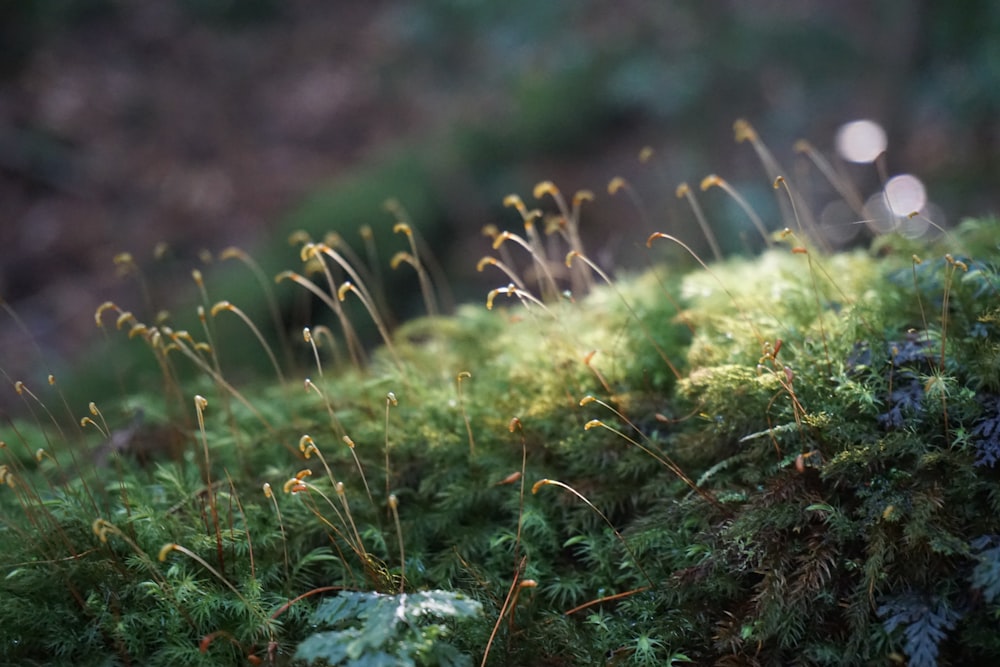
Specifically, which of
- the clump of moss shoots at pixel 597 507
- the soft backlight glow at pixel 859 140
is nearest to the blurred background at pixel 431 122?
the soft backlight glow at pixel 859 140

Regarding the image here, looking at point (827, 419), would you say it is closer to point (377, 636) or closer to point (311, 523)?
point (377, 636)

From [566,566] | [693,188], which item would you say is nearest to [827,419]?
[566,566]

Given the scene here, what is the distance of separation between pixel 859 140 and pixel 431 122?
506cm

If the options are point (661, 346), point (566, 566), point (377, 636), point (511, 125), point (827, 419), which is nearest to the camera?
point (377, 636)

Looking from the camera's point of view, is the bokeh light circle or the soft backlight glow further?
the soft backlight glow

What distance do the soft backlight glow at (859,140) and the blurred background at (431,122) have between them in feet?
0.34

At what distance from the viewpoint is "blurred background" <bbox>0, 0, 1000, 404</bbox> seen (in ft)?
21.5

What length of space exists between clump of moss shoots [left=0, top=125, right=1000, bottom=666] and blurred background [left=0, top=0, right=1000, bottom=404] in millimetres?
3496

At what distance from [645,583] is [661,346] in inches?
34.4

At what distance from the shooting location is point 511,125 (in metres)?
8.01

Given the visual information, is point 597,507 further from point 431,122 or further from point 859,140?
point 431,122

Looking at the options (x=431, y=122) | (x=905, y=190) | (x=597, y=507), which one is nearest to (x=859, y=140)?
(x=905, y=190)

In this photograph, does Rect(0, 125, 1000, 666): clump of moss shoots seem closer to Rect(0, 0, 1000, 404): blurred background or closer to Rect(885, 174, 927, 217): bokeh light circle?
Rect(0, 0, 1000, 404): blurred background

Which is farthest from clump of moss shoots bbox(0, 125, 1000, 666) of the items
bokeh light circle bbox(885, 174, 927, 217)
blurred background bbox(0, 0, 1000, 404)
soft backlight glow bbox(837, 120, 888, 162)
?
soft backlight glow bbox(837, 120, 888, 162)
